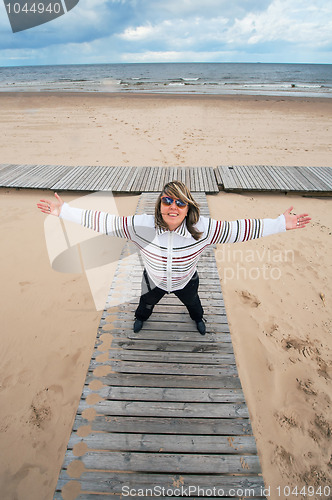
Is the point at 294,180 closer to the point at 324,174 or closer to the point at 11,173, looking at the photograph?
the point at 324,174

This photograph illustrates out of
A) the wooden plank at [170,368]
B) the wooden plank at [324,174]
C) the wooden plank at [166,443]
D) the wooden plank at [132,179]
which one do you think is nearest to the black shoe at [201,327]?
the wooden plank at [170,368]

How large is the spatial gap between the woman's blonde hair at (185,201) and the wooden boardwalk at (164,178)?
17.8 feet

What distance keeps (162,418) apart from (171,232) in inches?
76.9

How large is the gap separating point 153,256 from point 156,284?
0.44 m

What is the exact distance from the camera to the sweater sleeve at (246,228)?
2.26 m

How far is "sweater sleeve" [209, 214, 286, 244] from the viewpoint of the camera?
7.41 feet

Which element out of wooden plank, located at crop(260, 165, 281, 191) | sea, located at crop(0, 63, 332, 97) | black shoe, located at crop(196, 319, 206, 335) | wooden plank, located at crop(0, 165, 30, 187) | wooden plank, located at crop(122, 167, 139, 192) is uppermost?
sea, located at crop(0, 63, 332, 97)

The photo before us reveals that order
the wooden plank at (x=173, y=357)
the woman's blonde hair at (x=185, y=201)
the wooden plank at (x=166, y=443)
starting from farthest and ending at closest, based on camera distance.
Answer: the wooden plank at (x=173, y=357) → the wooden plank at (x=166, y=443) → the woman's blonde hair at (x=185, y=201)

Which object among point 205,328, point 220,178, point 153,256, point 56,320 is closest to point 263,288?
point 205,328

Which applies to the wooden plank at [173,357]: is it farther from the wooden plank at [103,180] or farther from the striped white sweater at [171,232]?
the wooden plank at [103,180]

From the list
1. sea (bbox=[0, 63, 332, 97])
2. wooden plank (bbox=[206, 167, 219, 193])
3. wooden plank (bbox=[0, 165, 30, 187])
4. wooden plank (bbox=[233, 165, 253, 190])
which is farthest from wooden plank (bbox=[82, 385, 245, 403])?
sea (bbox=[0, 63, 332, 97])

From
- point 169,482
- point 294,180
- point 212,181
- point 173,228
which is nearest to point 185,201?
point 173,228

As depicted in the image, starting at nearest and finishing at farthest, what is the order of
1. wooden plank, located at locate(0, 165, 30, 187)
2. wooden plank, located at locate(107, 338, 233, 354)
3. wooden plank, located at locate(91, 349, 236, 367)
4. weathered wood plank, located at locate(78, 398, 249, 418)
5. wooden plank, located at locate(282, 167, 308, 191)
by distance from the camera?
weathered wood plank, located at locate(78, 398, 249, 418) < wooden plank, located at locate(91, 349, 236, 367) < wooden plank, located at locate(107, 338, 233, 354) < wooden plank, located at locate(282, 167, 308, 191) < wooden plank, located at locate(0, 165, 30, 187)

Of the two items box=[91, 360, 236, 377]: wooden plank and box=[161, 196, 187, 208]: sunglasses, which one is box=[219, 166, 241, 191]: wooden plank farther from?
box=[161, 196, 187, 208]: sunglasses
